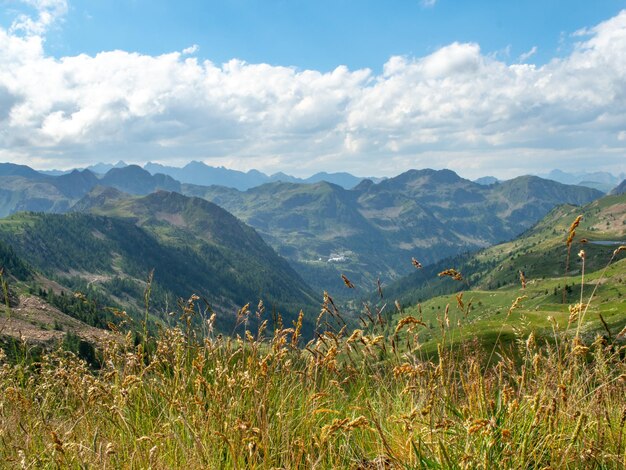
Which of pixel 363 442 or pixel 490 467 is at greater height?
pixel 490 467

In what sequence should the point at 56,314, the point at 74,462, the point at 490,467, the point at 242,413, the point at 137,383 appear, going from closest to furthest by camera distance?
1. the point at 490,467
2. the point at 74,462
3. the point at 242,413
4. the point at 137,383
5. the point at 56,314

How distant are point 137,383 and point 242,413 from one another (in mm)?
1303

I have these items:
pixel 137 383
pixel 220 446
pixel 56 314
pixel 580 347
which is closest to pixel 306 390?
pixel 220 446

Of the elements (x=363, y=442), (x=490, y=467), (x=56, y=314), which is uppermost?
(x=490, y=467)

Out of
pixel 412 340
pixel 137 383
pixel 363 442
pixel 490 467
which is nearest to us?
pixel 490 467

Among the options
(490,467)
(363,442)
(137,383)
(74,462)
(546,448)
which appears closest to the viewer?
(490,467)

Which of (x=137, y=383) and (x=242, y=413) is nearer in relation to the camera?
(x=242, y=413)

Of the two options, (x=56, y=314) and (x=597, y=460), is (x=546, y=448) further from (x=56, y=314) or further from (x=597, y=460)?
(x=56, y=314)

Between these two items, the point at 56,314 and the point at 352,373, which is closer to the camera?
the point at 352,373

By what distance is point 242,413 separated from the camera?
15.4 feet

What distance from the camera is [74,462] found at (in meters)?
4.03

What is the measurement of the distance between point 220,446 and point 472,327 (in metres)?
3.06

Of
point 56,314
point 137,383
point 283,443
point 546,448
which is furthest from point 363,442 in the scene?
point 56,314

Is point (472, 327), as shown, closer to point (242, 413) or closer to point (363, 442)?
point (363, 442)
